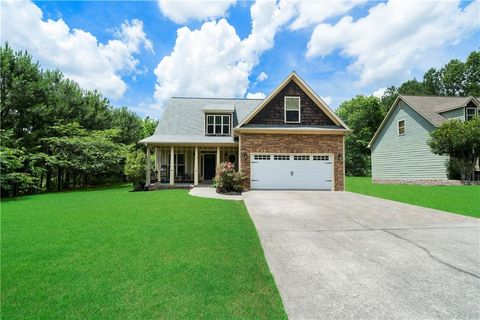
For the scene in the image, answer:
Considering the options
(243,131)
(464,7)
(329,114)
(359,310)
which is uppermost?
(464,7)

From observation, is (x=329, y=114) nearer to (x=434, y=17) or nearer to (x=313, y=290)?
(x=434, y=17)

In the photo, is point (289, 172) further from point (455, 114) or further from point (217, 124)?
point (455, 114)

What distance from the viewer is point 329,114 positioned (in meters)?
14.6

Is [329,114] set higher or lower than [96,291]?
higher

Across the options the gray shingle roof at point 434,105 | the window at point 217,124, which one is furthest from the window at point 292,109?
the gray shingle roof at point 434,105

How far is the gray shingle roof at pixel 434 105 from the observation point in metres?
18.7

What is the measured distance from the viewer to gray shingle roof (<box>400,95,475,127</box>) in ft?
61.3

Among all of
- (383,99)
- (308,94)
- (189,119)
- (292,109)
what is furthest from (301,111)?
(383,99)

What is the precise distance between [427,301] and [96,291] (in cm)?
398

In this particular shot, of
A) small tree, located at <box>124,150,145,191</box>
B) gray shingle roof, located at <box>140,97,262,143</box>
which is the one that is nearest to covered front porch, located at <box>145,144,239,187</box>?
gray shingle roof, located at <box>140,97,262,143</box>

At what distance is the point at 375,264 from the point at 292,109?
38.9 feet

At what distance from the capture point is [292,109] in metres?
14.6

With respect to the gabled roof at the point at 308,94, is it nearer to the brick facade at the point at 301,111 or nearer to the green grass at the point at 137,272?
the brick facade at the point at 301,111

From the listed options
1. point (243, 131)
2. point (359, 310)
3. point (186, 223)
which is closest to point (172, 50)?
point (243, 131)
